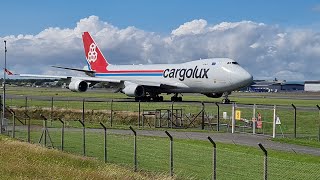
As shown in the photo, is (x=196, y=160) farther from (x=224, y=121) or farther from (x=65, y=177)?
(x=224, y=121)

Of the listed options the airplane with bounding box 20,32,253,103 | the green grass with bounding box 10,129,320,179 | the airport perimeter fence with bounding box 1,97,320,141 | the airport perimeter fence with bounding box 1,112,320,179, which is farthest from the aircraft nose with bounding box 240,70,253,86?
the green grass with bounding box 10,129,320,179

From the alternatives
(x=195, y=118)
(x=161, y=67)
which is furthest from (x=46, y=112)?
(x=161, y=67)

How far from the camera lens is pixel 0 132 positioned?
96.4ft

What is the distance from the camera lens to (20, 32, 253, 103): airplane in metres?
52.9

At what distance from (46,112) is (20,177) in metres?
33.0

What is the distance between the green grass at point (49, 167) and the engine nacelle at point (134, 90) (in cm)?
3756

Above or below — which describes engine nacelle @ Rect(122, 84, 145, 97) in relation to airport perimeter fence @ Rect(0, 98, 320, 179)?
above

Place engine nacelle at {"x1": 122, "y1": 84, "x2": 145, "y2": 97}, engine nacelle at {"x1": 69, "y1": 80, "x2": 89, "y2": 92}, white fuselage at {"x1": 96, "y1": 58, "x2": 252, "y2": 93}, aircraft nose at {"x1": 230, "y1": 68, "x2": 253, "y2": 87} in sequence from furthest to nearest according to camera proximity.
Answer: engine nacelle at {"x1": 69, "y1": 80, "x2": 89, "y2": 92}
engine nacelle at {"x1": 122, "y1": 84, "x2": 145, "y2": 97}
white fuselage at {"x1": 96, "y1": 58, "x2": 252, "y2": 93}
aircraft nose at {"x1": 230, "y1": 68, "x2": 253, "y2": 87}

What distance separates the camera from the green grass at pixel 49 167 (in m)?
13.5

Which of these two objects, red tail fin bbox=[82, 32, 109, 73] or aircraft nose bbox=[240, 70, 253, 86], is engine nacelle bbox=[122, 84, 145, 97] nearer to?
aircraft nose bbox=[240, 70, 253, 86]

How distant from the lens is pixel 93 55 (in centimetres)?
7475

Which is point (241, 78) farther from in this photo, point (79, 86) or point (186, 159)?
point (186, 159)

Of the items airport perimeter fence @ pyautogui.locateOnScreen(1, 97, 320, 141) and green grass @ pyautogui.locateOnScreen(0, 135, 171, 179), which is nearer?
green grass @ pyautogui.locateOnScreen(0, 135, 171, 179)

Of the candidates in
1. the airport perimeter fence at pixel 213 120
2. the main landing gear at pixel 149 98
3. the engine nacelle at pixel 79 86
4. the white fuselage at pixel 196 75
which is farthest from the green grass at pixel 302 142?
the engine nacelle at pixel 79 86
